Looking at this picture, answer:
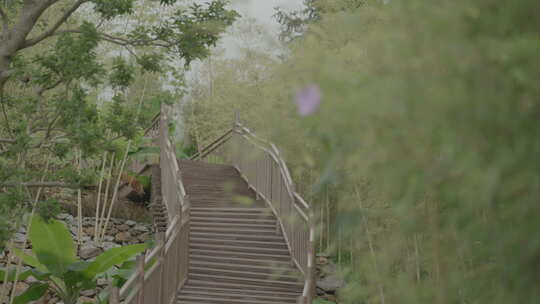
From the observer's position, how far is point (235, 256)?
29.2ft

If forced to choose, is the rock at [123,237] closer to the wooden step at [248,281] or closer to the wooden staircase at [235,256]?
the wooden staircase at [235,256]

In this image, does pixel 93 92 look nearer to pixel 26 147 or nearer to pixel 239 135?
pixel 239 135

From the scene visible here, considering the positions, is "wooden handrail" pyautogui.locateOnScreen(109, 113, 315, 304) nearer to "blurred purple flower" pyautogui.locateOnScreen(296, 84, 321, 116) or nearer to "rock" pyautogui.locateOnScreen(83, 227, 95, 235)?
"rock" pyautogui.locateOnScreen(83, 227, 95, 235)

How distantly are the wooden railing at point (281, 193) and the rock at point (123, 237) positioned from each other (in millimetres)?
2519

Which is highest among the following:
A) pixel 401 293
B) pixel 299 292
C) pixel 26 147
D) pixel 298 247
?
pixel 26 147

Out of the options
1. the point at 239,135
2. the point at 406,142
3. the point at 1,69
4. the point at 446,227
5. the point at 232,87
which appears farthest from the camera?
the point at 232,87

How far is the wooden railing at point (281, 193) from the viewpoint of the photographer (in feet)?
25.3

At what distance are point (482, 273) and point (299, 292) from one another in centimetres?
572

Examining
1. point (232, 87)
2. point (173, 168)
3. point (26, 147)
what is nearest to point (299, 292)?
point (173, 168)

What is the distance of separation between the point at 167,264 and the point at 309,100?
5538 millimetres

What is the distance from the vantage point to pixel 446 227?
269 centimetres

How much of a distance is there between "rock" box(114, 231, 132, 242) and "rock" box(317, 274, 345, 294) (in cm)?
424

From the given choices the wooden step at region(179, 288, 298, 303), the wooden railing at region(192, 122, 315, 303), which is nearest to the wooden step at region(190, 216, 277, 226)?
the wooden railing at region(192, 122, 315, 303)

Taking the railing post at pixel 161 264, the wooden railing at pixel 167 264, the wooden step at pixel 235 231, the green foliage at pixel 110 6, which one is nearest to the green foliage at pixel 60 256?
the wooden railing at pixel 167 264
